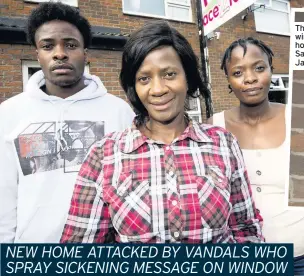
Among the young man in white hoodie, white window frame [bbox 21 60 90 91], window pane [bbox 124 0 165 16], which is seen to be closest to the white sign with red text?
window pane [bbox 124 0 165 16]

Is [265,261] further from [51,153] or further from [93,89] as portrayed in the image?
[93,89]

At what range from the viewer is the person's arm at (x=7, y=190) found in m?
1.68

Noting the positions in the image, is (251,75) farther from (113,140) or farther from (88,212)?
(88,212)

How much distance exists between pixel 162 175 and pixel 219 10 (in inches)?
149

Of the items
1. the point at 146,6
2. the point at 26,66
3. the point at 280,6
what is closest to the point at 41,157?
the point at 26,66

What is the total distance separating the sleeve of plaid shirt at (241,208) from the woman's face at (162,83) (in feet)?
0.98

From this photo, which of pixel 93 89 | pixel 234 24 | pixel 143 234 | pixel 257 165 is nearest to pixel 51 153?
pixel 93 89

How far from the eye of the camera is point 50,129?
173cm

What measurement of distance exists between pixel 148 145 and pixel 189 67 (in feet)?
1.28

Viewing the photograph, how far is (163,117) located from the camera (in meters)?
1.38

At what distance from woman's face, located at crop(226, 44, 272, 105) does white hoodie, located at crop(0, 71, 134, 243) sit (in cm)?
69

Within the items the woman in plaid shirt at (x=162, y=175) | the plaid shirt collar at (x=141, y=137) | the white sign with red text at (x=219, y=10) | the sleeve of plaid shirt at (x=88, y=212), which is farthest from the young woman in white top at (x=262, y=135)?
the white sign with red text at (x=219, y=10)

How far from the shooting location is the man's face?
1.78 m

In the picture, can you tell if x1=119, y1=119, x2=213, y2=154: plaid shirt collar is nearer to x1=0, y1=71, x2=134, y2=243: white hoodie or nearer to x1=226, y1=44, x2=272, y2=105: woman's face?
x1=0, y1=71, x2=134, y2=243: white hoodie
